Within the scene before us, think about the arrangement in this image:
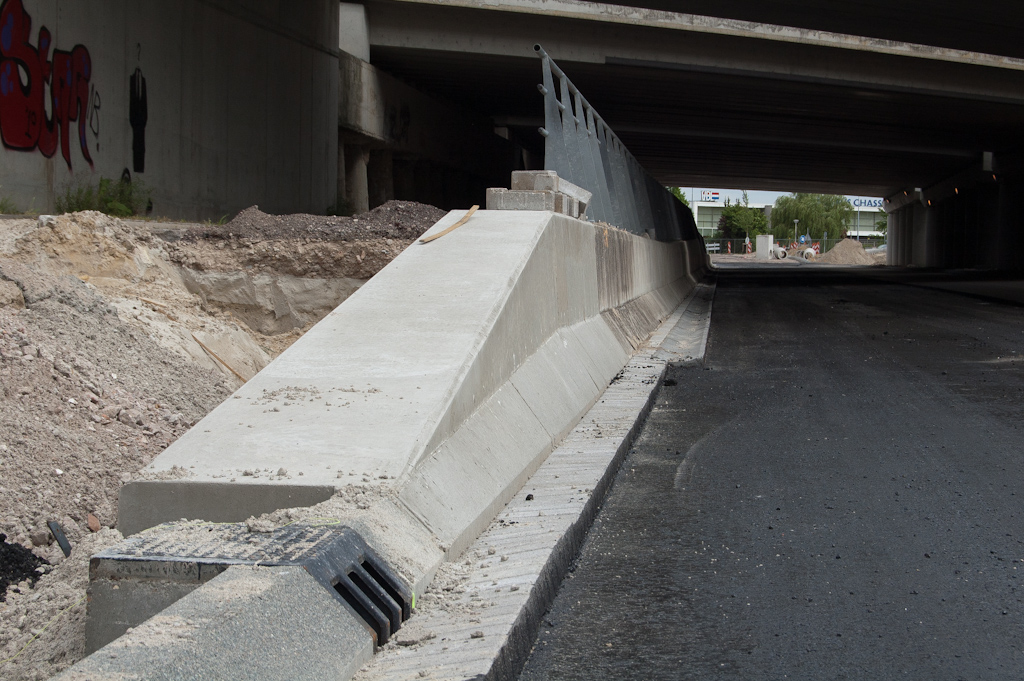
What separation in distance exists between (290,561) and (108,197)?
13410mm

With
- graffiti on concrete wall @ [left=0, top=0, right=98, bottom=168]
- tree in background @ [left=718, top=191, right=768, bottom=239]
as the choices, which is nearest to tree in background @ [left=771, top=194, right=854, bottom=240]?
tree in background @ [left=718, top=191, right=768, bottom=239]

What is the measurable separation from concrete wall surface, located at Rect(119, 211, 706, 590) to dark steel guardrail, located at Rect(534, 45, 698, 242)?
7.53ft

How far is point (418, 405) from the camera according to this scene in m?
4.22

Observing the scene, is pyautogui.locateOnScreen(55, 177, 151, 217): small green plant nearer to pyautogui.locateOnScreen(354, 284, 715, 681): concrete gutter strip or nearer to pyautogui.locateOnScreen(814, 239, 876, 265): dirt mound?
pyautogui.locateOnScreen(354, 284, 715, 681): concrete gutter strip

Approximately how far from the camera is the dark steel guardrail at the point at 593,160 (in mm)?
9531

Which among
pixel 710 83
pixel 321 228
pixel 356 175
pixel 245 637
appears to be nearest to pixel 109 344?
pixel 321 228

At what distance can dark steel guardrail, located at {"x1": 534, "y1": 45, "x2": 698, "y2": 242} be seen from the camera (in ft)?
31.3

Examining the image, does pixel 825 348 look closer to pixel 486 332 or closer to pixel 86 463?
pixel 486 332

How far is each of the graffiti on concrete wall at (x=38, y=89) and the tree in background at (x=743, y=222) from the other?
120 m

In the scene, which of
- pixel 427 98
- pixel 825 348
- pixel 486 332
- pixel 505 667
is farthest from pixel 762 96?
pixel 505 667

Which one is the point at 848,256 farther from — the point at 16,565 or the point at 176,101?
the point at 16,565

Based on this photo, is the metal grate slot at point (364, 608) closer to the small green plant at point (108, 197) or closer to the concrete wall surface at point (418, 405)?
the concrete wall surface at point (418, 405)

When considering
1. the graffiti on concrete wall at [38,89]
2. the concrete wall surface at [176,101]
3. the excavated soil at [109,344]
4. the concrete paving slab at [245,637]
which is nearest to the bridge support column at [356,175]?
the concrete wall surface at [176,101]

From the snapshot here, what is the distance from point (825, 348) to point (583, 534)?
797 centimetres
